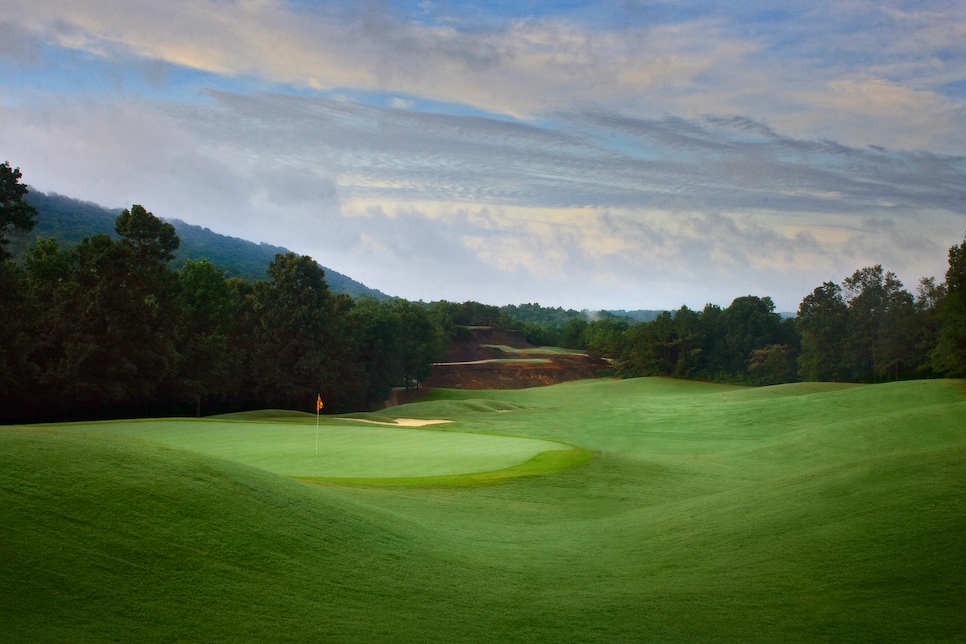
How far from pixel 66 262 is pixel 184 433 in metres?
22.1

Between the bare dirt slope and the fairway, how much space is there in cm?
5254

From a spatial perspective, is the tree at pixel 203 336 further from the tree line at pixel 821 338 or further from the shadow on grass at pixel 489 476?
the tree line at pixel 821 338

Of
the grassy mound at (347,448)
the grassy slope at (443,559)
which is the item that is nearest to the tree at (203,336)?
the grassy mound at (347,448)

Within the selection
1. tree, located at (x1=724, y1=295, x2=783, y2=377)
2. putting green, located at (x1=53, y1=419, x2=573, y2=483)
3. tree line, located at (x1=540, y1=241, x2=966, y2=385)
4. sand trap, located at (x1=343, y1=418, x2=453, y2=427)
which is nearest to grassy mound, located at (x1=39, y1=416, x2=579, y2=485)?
putting green, located at (x1=53, y1=419, x2=573, y2=483)

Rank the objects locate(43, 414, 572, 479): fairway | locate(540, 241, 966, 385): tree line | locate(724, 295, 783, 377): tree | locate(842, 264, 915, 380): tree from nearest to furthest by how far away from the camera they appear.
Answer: locate(43, 414, 572, 479): fairway → locate(540, 241, 966, 385): tree line → locate(842, 264, 915, 380): tree → locate(724, 295, 783, 377): tree

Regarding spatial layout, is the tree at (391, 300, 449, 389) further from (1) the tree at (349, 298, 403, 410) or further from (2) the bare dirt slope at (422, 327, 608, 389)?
(2) the bare dirt slope at (422, 327, 608, 389)

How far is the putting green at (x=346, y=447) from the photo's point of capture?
15.8 meters

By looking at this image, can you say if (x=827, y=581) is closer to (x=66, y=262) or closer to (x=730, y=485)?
(x=730, y=485)

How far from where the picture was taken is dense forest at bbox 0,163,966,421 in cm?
3491

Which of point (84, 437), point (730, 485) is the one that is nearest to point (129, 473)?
point (84, 437)

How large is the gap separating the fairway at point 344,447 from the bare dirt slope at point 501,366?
52540 mm

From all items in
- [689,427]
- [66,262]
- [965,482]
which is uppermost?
[66,262]

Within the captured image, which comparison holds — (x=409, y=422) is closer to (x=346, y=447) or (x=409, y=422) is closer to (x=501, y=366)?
(x=346, y=447)

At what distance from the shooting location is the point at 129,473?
22.0ft
